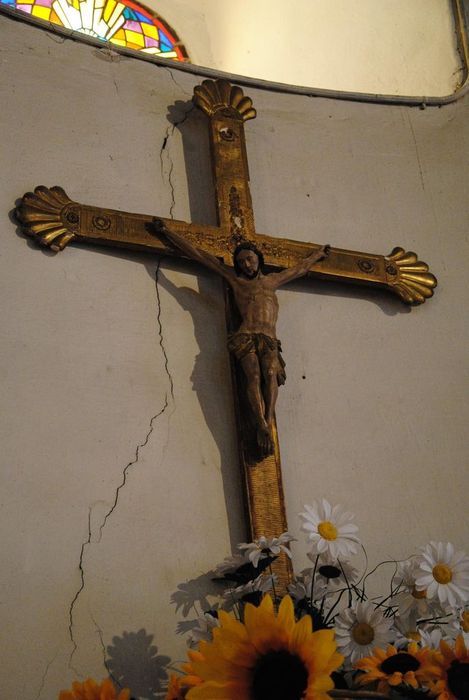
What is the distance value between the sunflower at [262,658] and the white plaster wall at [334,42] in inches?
125

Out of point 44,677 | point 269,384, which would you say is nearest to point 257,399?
point 269,384

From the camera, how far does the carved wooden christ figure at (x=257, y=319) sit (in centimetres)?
268

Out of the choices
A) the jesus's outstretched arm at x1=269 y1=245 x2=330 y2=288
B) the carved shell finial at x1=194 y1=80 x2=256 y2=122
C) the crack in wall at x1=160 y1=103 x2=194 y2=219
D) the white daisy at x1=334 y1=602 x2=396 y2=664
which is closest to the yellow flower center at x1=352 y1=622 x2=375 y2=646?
the white daisy at x1=334 y1=602 x2=396 y2=664

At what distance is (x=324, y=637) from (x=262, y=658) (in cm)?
11

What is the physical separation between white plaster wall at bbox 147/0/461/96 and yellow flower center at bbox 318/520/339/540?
266 cm

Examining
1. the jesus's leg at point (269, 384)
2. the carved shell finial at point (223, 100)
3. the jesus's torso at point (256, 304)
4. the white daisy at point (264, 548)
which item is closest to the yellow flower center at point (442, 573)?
the white daisy at point (264, 548)

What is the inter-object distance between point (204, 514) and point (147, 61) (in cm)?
179

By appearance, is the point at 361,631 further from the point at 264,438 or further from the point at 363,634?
the point at 264,438

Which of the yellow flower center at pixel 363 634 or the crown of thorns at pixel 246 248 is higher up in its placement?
the crown of thorns at pixel 246 248

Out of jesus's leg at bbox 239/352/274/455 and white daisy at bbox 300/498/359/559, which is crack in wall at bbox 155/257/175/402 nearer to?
jesus's leg at bbox 239/352/274/455

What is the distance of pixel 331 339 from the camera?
3.08 m

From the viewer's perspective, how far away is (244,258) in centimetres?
292

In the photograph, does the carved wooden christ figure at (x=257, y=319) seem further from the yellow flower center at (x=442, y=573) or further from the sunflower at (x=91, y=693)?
the sunflower at (x=91, y=693)

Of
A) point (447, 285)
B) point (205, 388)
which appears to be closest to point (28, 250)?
point (205, 388)
